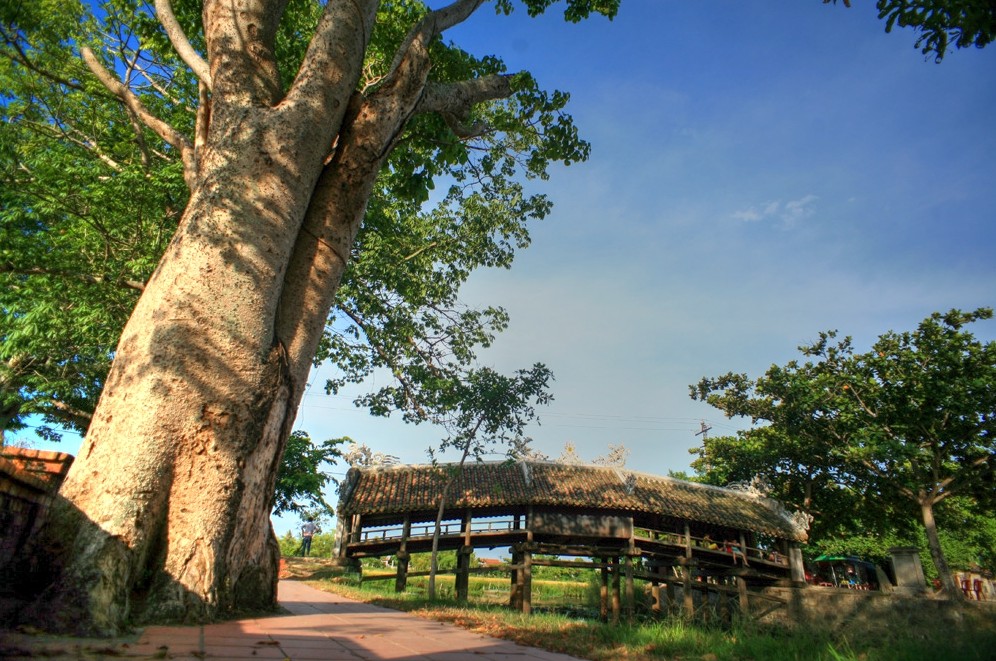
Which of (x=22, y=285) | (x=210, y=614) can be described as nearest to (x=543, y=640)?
(x=210, y=614)

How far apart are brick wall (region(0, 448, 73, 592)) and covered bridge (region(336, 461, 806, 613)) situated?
44.3 feet

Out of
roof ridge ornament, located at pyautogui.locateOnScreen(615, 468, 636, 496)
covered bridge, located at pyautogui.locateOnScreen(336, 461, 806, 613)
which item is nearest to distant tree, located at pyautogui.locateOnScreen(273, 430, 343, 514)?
covered bridge, located at pyautogui.locateOnScreen(336, 461, 806, 613)

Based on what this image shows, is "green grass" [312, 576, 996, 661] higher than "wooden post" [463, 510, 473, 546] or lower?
lower

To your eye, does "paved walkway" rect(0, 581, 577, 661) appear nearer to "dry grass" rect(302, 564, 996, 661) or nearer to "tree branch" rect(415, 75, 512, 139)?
"dry grass" rect(302, 564, 996, 661)

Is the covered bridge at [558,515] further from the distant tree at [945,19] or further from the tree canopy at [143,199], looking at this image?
the distant tree at [945,19]

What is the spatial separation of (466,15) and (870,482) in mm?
18820

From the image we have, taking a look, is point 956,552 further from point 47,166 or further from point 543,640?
point 47,166

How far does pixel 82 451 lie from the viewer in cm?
301

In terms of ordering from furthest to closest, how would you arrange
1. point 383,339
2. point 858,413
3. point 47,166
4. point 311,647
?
point 858,413 < point 383,339 < point 47,166 < point 311,647

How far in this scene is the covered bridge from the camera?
18078 mm

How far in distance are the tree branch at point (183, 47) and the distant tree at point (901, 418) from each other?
17529 mm

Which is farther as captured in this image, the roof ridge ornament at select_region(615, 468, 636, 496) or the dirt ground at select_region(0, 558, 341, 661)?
the roof ridge ornament at select_region(615, 468, 636, 496)

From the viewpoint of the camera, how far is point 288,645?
8.18 ft

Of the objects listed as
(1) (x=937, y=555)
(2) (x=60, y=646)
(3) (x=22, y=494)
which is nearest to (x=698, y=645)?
(2) (x=60, y=646)
